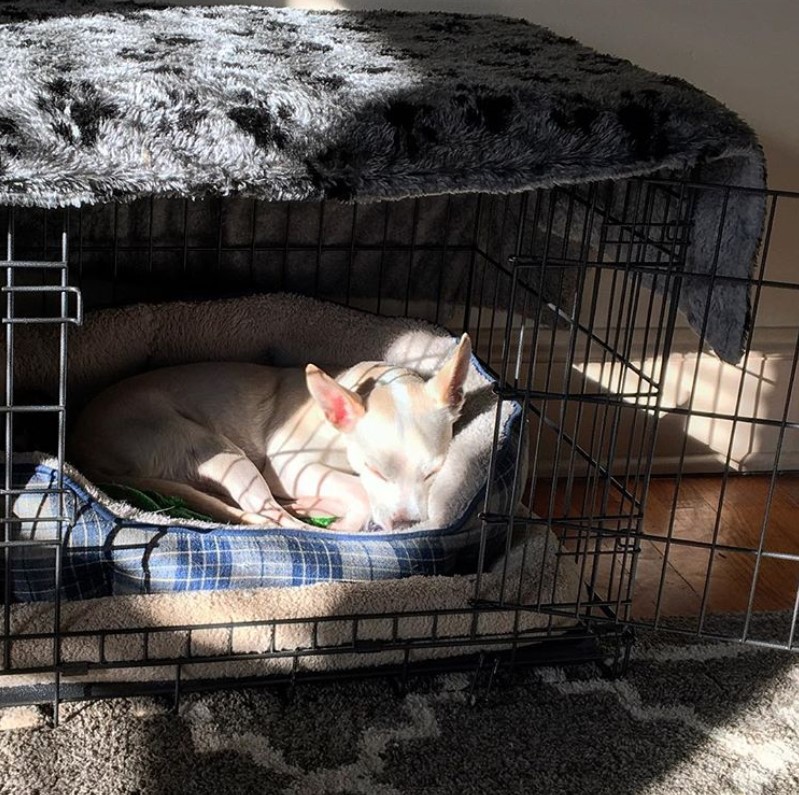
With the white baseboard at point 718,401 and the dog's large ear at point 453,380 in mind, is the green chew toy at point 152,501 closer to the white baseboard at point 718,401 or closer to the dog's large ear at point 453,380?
the dog's large ear at point 453,380

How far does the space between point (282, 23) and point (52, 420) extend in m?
0.87

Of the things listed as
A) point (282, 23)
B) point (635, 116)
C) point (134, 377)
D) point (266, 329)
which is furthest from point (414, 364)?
point (635, 116)

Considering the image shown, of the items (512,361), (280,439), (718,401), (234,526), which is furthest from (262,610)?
(718,401)

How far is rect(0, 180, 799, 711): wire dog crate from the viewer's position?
182cm

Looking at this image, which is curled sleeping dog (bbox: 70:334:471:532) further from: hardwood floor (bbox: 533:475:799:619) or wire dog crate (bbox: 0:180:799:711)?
hardwood floor (bbox: 533:475:799:619)

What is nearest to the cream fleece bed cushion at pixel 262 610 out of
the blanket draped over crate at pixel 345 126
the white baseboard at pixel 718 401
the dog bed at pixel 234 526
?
the dog bed at pixel 234 526

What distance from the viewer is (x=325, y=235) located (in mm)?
2570

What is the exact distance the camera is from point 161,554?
1.85 m

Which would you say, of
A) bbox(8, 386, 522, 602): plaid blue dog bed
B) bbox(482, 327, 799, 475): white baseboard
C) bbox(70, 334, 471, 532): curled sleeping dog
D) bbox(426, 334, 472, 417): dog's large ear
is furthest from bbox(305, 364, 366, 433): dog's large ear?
bbox(482, 327, 799, 475): white baseboard

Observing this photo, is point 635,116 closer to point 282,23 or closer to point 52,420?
point 282,23

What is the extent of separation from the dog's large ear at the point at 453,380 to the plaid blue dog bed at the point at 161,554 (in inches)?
10.3

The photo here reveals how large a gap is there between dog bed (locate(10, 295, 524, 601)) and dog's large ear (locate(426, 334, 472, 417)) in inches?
3.1

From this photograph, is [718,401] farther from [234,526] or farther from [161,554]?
[161,554]

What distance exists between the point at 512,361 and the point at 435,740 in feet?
4.07
